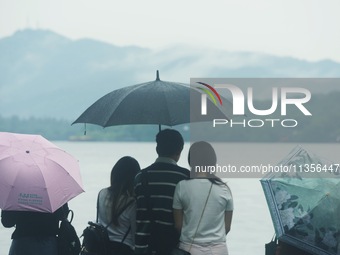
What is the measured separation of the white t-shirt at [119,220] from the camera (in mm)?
6551

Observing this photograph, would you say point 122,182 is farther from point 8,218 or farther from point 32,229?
point 8,218

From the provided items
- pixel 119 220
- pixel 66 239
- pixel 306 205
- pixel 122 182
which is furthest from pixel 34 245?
pixel 306 205

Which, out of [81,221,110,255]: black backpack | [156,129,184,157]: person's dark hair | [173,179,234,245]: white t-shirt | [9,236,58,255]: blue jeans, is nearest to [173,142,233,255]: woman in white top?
[173,179,234,245]: white t-shirt

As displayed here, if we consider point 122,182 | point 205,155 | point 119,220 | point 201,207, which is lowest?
point 119,220

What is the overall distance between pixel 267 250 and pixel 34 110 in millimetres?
187811

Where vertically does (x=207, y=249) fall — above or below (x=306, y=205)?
below

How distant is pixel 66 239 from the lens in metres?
6.99

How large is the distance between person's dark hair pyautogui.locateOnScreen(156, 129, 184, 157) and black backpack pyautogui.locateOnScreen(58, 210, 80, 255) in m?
0.99

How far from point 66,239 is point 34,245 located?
0.22m

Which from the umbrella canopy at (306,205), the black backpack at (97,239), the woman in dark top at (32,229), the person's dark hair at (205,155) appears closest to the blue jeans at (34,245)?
the woman in dark top at (32,229)

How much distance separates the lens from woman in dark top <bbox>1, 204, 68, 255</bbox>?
692 cm

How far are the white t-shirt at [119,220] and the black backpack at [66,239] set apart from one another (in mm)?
403

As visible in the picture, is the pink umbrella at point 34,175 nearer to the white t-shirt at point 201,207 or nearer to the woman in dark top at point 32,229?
the woman in dark top at point 32,229

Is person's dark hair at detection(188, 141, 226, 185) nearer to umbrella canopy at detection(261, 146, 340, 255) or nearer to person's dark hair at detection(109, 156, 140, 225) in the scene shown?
umbrella canopy at detection(261, 146, 340, 255)
